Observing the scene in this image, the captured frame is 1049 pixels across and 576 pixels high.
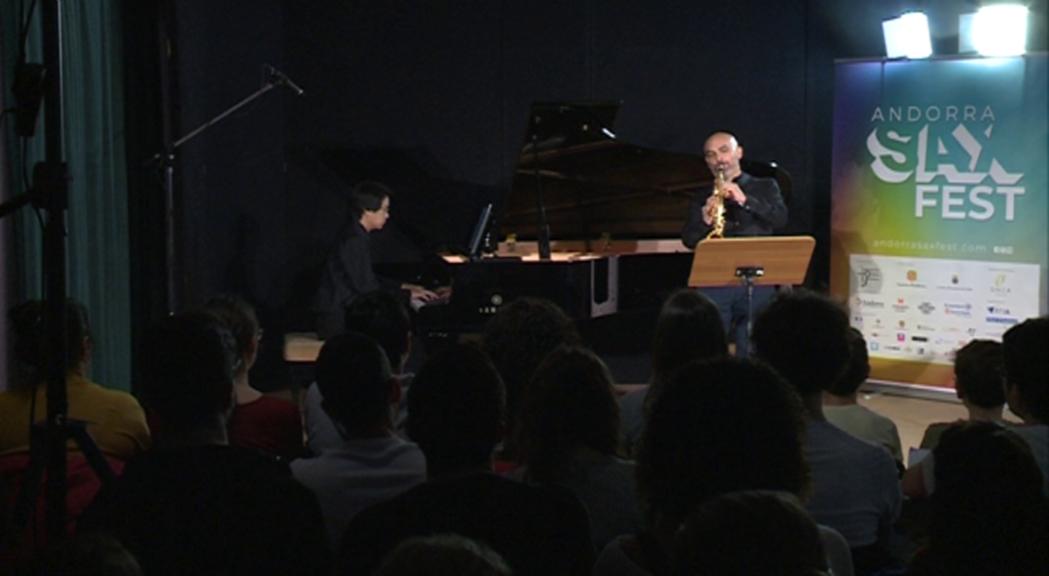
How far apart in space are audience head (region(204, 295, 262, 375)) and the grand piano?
133 inches

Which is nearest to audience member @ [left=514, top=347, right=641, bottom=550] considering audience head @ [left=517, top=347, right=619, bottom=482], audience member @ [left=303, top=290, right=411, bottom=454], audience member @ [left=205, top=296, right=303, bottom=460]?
audience head @ [left=517, top=347, right=619, bottom=482]

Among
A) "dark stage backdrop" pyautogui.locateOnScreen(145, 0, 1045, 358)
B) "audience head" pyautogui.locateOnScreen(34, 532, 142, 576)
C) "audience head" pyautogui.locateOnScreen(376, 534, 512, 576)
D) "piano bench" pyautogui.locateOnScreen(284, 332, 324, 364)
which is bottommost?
"piano bench" pyautogui.locateOnScreen(284, 332, 324, 364)

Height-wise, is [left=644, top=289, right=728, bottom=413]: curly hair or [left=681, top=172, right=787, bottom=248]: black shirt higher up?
[left=681, top=172, right=787, bottom=248]: black shirt

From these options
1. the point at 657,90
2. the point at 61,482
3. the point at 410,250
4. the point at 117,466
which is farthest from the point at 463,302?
the point at 61,482

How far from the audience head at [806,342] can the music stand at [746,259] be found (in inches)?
137

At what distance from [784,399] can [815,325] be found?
924 millimetres

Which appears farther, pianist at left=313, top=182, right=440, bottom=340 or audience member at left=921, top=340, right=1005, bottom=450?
pianist at left=313, top=182, right=440, bottom=340

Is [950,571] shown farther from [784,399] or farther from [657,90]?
[657,90]

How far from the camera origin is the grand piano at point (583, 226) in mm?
7258

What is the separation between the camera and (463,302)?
7.29 metres

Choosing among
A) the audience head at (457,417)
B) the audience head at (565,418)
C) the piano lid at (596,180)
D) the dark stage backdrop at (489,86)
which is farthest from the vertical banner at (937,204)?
the audience head at (457,417)

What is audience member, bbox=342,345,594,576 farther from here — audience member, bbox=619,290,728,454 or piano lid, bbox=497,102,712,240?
piano lid, bbox=497,102,712,240

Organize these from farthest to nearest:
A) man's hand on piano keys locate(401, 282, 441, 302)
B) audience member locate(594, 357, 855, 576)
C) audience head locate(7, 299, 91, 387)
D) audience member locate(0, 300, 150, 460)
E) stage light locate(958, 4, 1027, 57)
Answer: stage light locate(958, 4, 1027, 57) < man's hand on piano keys locate(401, 282, 441, 302) < audience head locate(7, 299, 91, 387) < audience member locate(0, 300, 150, 460) < audience member locate(594, 357, 855, 576)

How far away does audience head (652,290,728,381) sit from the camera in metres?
3.63
